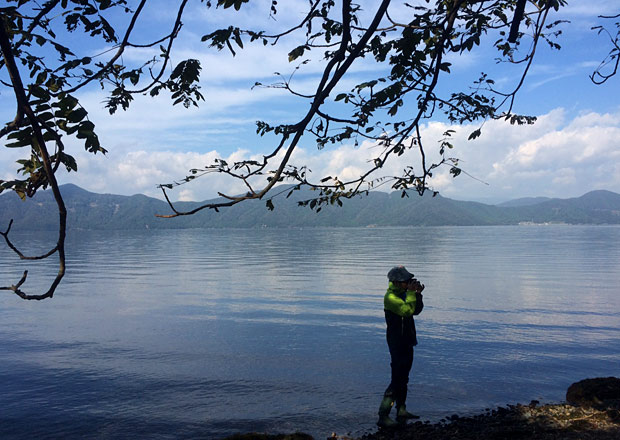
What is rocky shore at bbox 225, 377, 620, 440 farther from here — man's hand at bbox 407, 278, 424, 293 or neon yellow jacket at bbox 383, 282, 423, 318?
man's hand at bbox 407, 278, 424, 293

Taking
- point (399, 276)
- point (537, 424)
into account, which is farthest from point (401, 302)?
point (537, 424)

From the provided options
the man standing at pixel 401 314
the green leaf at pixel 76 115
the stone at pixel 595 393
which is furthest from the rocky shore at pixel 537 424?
the green leaf at pixel 76 115

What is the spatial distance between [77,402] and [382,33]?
12712mm

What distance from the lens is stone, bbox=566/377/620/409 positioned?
11.7 m

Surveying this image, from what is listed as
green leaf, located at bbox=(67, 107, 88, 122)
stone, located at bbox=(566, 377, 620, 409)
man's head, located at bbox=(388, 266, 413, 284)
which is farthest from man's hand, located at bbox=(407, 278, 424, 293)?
green leaf, located at bbox=(67, 107, 88, 122)

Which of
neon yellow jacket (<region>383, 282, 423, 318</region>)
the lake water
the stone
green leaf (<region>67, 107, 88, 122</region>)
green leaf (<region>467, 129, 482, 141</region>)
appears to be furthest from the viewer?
the lake water

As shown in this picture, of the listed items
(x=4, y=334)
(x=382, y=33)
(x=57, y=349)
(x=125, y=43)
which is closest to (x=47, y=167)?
(x=125, y=43)

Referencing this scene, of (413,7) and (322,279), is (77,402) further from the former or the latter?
(322,279)

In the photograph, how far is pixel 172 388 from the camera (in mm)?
14852

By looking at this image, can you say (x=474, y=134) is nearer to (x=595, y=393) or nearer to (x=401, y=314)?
(x=401, y=314)

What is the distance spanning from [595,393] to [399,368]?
541 cm

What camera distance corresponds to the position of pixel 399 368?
10.5 metres

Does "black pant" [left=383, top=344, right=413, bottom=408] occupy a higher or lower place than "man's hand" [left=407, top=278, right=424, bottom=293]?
lower

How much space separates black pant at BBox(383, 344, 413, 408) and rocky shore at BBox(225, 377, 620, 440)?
0.76m
